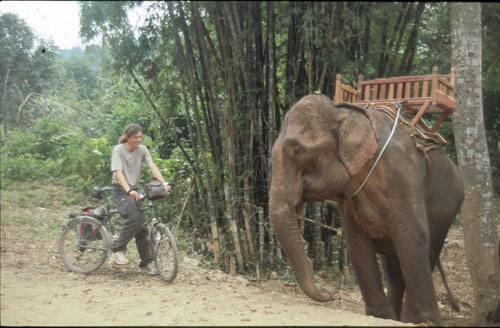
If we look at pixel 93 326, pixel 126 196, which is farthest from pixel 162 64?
pixel 93 326

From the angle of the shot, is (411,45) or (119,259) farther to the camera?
(119,259)

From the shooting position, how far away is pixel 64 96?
10516 mm

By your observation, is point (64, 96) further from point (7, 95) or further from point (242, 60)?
point (242, 60)

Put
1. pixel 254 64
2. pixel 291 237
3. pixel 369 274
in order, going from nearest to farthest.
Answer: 1. pixel 291 237
2. pixel 369 274
3. pixel 254 64

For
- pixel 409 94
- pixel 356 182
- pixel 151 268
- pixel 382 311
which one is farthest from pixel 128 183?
pixel 409 94

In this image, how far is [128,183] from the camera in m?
5.37

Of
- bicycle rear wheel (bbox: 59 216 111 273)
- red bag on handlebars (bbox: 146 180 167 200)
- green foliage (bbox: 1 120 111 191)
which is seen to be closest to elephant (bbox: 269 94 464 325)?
red bag on handlebars (bbox: 146 180 167 200)

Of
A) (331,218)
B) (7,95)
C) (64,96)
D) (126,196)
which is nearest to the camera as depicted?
(126,196)

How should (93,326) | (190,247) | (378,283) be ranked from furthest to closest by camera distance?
(190,247), (378,283), (93,326)

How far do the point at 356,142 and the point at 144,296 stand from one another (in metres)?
2.10

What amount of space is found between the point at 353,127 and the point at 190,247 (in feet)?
11.9

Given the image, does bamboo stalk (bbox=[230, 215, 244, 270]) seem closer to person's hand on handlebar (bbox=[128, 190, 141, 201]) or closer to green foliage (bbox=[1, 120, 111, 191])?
person's hand on handlebar (bbox=[128, 190, 141, 201])

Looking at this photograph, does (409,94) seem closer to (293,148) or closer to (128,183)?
(293,148)

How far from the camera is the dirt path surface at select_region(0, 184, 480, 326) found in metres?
3.53
